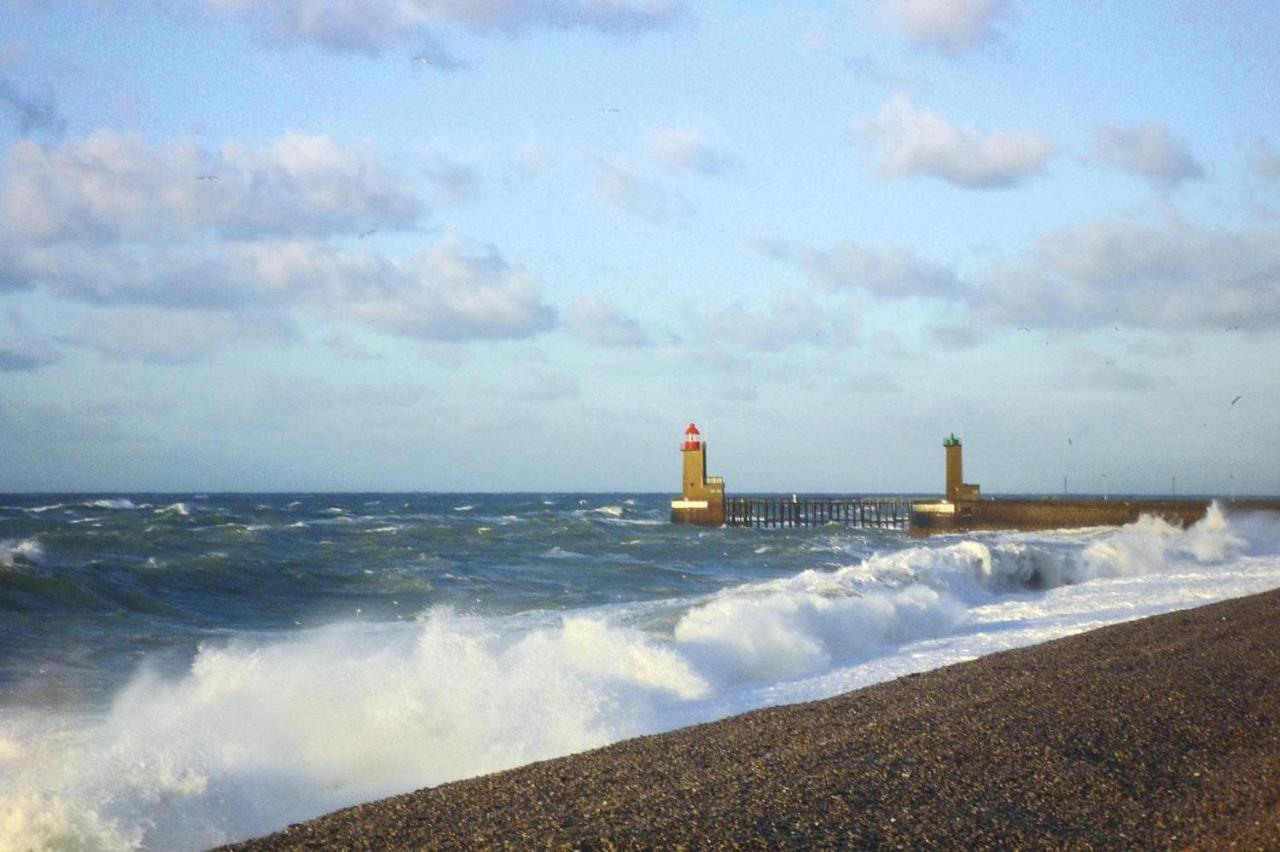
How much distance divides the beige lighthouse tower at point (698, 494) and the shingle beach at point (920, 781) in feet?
117

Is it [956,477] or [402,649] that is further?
[956,477]

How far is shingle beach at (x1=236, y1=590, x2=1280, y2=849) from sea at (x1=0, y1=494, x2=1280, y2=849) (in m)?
1.43

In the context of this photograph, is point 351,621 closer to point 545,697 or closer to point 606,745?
point 545,697

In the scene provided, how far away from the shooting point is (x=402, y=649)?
13094 millimetres

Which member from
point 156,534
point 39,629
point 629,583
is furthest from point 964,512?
point 39,629

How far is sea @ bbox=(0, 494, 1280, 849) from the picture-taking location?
7.73m

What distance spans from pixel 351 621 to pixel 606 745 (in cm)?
975

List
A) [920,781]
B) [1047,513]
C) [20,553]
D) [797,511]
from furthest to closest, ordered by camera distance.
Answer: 1. [797,511]
2. [1047,513]
3. [20,553]
4. [920,781]

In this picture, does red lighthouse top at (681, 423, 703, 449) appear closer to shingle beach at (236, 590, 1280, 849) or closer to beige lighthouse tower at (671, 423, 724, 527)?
beige lighthouse tower at (671, 423, 724, 527)

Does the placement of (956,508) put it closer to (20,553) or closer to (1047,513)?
(1047,513)

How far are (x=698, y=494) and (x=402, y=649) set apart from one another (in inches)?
1292

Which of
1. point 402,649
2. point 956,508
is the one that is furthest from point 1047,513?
point 402,649

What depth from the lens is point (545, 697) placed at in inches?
386

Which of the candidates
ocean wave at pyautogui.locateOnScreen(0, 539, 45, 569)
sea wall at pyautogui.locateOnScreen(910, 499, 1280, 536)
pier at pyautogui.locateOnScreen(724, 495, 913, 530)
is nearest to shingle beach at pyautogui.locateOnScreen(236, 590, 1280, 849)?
ocean wave at pyautogui.locateOnScreen(0, 539, 45, 569)
